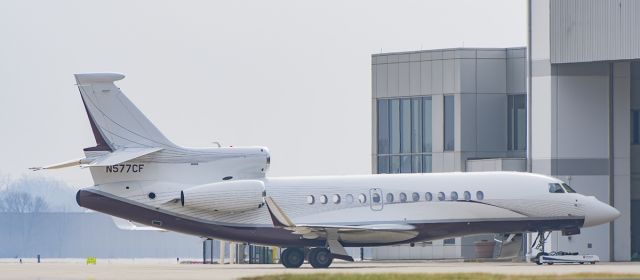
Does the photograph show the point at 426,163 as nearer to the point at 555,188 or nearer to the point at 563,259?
the point at 555,188

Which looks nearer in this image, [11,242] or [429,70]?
[429,70]

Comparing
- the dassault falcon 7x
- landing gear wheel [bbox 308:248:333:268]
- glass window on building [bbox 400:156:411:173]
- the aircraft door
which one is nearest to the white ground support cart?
the dassault falcon 7x

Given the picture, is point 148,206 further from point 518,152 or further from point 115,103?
point 518,152

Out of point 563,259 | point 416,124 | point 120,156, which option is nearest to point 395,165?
point 416,124

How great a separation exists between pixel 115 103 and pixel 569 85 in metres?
22.2

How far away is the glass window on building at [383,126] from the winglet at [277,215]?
2435cm

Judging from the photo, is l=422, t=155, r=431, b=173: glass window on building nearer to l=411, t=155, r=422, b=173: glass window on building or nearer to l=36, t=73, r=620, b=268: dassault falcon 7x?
l=411, t=155, r=422, b=173: glass window on building

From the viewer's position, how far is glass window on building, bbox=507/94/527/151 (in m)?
90.4

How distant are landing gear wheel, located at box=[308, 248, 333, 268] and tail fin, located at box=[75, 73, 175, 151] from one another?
25.1ft

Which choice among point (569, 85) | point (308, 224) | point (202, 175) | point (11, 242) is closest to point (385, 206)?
point (308, 224)

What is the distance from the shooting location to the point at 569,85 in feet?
269

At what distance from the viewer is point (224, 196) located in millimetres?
72000

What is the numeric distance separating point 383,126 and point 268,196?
23312 mm

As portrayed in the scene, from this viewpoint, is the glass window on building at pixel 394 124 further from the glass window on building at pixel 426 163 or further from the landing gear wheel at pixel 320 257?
the landing gear wheel at pixel 320 257
